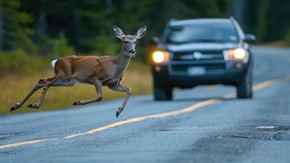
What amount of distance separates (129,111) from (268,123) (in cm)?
492

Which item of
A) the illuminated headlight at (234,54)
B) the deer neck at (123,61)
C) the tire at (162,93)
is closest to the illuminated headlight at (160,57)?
the tire at (162,93)

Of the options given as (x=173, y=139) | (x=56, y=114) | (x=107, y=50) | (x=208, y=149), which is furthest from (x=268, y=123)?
(x=107, y=50)

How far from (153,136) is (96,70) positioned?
3.85 metres

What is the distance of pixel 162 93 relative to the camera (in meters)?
23.1

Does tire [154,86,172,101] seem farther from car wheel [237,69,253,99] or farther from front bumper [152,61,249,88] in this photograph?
car wheel [237,69,253,99]

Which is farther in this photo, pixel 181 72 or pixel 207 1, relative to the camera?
pixel 207 1

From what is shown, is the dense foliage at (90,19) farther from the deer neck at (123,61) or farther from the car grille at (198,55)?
the deer neck at (123,61)

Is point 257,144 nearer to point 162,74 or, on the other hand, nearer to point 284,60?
point 162,74

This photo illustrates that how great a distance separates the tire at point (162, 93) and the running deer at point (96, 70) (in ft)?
23.7

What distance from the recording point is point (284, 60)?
201 ft

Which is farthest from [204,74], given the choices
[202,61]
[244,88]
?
[244,88]

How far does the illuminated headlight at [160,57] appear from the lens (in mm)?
22578

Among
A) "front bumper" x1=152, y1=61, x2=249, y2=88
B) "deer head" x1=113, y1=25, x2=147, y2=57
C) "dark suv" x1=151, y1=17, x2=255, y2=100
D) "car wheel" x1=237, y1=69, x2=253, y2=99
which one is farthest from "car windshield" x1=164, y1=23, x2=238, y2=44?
"deer head" x1=113, y1=25, x2=147, y2=57

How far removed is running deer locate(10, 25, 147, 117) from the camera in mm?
15297
